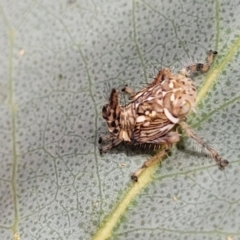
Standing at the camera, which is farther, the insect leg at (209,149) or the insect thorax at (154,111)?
the insect thorax at (154,111)

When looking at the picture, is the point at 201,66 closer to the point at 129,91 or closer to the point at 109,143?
the point at 129,91

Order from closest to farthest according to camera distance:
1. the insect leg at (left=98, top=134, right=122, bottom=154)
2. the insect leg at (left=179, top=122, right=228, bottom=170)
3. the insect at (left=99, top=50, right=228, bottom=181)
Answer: the insect leg at (left=179, top=122, right=228, bottom=170) → the insect at (left=99, top=50, right=228, bottom=181) → the insect leg at (left=98, top=134, right=122, bottom=154)

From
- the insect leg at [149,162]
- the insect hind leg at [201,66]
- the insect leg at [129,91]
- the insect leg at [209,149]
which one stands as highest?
the insect hind leg at [201,66]

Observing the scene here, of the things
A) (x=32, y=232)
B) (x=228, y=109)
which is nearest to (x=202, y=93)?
(x=228, y=109)

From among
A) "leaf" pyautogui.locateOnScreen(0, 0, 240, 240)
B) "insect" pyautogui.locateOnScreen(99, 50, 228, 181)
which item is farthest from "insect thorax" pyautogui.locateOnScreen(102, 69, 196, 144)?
"leaf" pyautogui.locateOnScreen(0, 0, 240, 240)

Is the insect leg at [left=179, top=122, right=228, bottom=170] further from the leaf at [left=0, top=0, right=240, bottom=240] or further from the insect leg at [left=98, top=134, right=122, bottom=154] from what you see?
the insect leg at [left=98, top=134, right=122, bottom=154]

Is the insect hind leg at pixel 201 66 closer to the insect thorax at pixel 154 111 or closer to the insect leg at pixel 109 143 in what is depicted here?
the insect thorax at pixel 154 111

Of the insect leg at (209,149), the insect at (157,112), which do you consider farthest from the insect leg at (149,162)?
the insect leg at (209,149)
